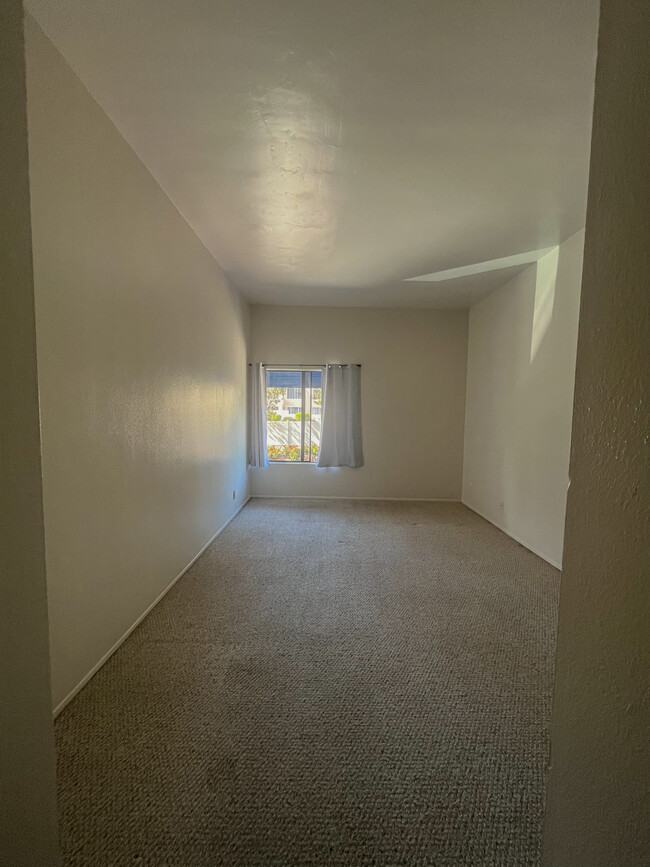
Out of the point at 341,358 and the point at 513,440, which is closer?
the point at 513,440

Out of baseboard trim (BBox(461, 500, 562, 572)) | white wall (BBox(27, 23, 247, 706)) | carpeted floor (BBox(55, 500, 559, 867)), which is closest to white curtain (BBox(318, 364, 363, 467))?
baseboard trim (BBox(461, 500, 562, 572))

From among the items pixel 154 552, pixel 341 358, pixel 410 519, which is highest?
pixel 341 358

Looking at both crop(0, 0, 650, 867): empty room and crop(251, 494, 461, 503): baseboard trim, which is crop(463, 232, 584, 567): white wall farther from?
crop(251, 494, 461, 503): baseboard trim

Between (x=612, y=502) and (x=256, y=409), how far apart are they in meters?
4.94

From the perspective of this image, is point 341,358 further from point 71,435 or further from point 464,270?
point 71,435

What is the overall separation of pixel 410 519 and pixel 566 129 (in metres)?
3.63

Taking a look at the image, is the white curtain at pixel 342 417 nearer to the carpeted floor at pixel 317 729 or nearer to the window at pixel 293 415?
the window at pixel 293 415

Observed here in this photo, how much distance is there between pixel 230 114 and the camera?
1.77 metres

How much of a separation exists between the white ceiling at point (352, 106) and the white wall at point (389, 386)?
2322mm

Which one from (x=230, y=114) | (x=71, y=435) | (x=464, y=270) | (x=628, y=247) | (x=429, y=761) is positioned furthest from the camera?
(x=464, y=270)

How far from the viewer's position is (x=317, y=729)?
149 centimetres

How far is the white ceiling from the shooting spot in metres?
1.35

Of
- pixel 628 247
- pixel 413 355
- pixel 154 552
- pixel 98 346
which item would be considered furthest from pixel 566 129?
pixel 413 355

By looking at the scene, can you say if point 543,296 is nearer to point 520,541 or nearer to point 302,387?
point 520,541
